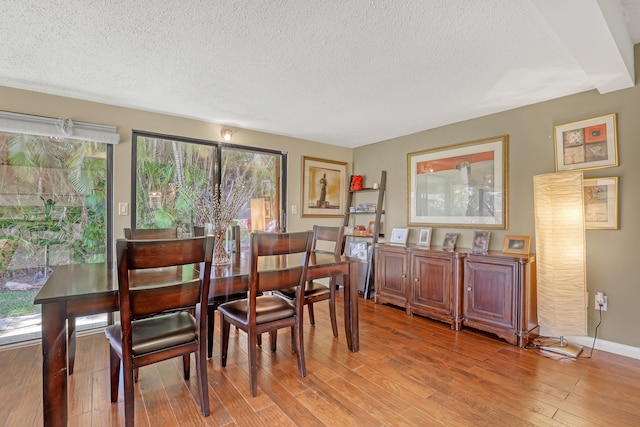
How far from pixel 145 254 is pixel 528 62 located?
2.81 metres

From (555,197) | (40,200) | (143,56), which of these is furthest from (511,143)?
(40,200)

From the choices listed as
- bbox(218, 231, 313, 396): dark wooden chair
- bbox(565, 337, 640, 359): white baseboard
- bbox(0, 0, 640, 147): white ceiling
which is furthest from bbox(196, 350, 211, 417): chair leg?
bbox(565, 337, 640, 359): white baseboard

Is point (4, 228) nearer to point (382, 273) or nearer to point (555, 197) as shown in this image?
point (382, 273)

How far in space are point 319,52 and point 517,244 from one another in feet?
8.49

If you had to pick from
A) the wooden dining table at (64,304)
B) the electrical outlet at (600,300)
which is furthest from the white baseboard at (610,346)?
the wooden dining table at (64,304)

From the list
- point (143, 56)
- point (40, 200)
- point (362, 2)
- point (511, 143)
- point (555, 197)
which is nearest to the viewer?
point (362, 2)

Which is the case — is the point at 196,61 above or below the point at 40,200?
above

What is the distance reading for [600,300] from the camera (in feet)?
8.53

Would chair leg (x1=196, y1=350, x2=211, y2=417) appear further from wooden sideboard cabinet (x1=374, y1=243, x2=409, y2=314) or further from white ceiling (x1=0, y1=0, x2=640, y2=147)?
wooden sideboard cabinet (x1=374, y1=243, x2=409, y2=314)

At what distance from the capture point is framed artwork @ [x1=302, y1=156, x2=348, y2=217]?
4.60 m

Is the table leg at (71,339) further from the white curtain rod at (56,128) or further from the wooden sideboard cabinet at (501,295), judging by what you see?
the wooden sideboard cabinet at (501,295)

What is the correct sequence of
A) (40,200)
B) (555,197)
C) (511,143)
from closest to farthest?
(555,197)
(40,200)
(511,143)

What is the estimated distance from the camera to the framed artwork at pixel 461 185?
327 centimetres

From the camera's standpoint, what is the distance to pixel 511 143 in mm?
3176
